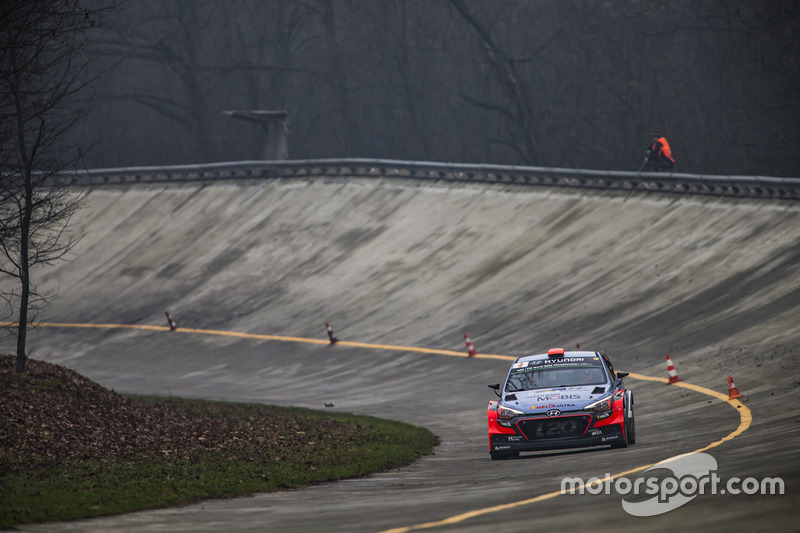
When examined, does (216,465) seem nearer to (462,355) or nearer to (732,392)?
(732,392)

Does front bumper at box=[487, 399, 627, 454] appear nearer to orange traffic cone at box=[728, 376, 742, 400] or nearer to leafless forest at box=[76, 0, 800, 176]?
orange traffic cone at box=[728, 376, 742, 400]

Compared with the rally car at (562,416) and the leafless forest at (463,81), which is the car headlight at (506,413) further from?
the leafless forest at (463,81)

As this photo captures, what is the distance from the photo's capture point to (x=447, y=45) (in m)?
69.5

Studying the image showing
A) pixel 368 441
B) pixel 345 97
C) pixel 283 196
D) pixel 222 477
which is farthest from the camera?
pixel 345 97

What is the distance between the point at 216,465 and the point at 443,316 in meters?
19.6

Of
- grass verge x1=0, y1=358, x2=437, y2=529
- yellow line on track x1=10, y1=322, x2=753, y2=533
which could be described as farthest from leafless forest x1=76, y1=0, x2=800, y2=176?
grass verge x1=0, y1=358, x2=437, y2=529

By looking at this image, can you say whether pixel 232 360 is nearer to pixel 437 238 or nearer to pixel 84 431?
pixel 437 238

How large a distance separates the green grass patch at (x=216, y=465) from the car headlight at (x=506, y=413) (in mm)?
1803

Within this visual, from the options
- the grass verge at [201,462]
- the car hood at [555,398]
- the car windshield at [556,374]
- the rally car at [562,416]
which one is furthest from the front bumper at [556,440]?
the grass verge at [201,462]

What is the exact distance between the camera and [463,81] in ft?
227

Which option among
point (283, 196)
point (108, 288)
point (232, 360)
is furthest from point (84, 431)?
point (283, 196)

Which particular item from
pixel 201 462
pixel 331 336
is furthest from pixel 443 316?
pixel 201 462

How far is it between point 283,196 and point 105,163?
2930cm

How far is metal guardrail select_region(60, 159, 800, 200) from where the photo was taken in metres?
36.6
